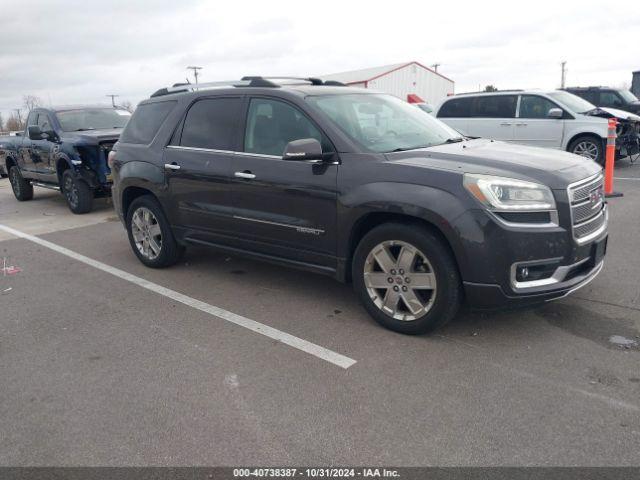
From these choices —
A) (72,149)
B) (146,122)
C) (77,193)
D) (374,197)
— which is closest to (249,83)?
(146,122)

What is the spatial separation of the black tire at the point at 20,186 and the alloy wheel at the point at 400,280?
1029cm

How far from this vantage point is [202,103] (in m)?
5.31

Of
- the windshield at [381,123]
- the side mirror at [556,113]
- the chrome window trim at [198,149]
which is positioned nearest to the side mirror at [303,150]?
the windshield at [381,123]

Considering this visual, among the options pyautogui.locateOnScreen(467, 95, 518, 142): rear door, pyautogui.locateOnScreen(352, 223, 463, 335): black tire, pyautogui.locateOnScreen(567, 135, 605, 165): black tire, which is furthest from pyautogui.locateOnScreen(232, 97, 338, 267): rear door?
pyautogui.locateOnScreen(567, 135, 605, 165): black tire

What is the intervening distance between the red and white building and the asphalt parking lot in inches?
1355

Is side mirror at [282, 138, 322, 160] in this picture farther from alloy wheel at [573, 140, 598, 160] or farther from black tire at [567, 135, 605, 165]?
alloy wheel at [573, 140, 598, 160]

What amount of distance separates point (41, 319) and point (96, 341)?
866mm

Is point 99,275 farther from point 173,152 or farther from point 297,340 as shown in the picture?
point 297,340

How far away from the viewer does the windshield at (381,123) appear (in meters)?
4.35

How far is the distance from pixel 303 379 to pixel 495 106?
10.1 meters

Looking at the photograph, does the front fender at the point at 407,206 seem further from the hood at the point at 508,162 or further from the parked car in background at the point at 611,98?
the parked car in background at the point at 611,98

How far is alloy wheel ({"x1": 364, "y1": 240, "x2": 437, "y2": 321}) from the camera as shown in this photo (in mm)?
3850

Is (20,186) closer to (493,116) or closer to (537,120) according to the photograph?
(493,116)

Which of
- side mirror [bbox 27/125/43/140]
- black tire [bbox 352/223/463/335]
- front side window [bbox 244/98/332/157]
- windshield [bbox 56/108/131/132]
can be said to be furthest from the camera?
windshield [bbox 56/108/131/132]
